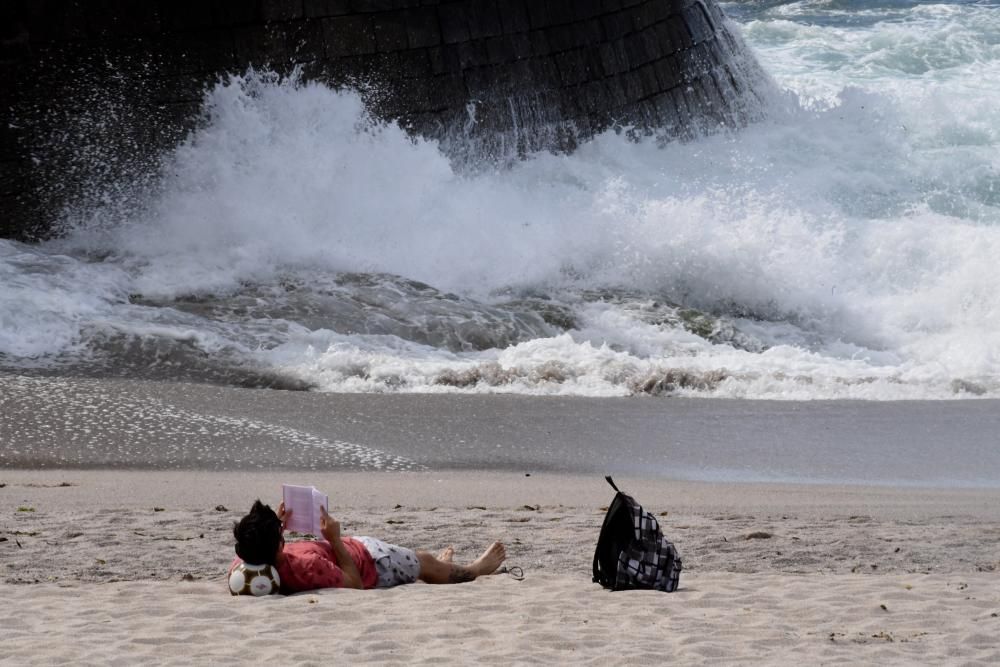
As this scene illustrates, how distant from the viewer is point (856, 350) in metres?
10.7

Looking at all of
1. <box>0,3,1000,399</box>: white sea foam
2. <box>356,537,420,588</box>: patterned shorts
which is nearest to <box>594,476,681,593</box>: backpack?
<box>356,537,420,588</box>: patterned shorts

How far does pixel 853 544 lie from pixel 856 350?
16.8 ft

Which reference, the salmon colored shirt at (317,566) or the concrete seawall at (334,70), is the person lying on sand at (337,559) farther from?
the concrete seawall at (334,70)

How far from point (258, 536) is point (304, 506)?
0.30m

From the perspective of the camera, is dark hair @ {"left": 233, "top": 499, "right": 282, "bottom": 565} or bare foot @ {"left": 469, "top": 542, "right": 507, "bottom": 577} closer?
dark hair @ {"left": 233, "top": 499, "right": 282, "bottom": 565}

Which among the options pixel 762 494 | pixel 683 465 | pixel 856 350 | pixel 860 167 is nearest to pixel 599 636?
pixel 762 494

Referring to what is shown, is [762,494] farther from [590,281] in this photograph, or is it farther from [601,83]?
[601,83]

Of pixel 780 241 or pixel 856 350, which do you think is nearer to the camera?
pixel 856 350

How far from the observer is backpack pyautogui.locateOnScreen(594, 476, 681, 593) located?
512 cm

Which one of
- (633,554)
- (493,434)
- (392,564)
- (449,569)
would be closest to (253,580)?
(392,564)

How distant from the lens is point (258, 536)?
194 inches

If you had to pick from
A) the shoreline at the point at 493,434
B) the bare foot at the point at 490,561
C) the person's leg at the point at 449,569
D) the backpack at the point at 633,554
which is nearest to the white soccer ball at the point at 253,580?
the person's leg at the point at 449,569

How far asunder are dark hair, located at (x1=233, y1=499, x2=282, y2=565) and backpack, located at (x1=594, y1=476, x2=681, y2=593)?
1181 millimetres

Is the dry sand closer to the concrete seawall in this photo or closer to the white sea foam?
the white sea foam
